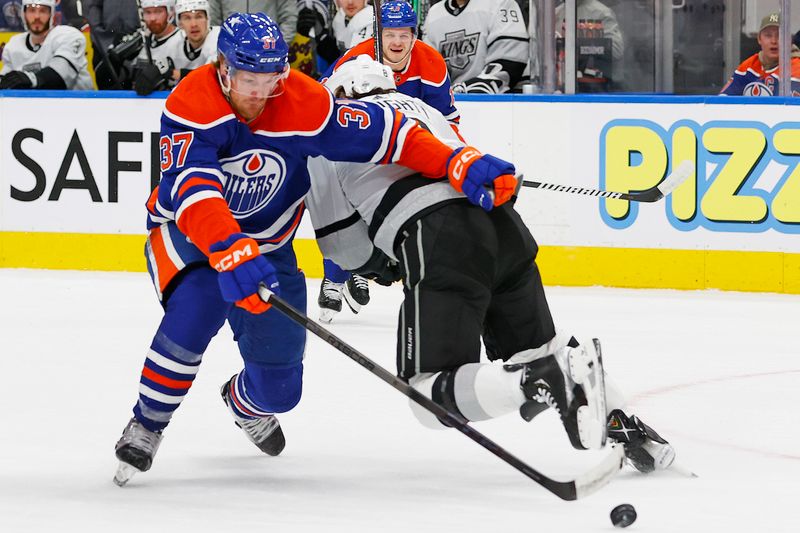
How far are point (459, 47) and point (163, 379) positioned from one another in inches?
150

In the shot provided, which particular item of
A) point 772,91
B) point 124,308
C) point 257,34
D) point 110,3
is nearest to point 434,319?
point 257,34

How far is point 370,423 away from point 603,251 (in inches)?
104

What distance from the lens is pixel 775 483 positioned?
306 centimetres

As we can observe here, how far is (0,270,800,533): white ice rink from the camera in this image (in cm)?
283

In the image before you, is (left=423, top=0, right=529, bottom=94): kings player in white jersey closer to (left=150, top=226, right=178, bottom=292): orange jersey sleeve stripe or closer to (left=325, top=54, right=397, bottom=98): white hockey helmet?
(left=325, top=54, right=397, bottom=98): white hockey helmet

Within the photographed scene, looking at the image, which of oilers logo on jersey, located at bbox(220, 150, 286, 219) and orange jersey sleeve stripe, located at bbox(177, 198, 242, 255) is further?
oilers logo on jersey, located at bbox(220, 150, 286, 219)

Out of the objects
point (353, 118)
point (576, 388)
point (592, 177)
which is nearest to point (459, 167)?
point (353, 118)

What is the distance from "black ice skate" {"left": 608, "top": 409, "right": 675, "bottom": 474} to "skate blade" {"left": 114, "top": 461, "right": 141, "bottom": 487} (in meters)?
1.03

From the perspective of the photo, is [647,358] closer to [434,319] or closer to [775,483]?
[775,483]

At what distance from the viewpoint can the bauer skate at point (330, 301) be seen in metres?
5.42

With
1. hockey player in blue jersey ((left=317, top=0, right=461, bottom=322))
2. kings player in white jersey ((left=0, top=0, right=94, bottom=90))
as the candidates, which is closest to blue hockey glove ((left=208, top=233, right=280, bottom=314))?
hockey player in blue jersey ((left=317, top=0, right=461, bottom=322))

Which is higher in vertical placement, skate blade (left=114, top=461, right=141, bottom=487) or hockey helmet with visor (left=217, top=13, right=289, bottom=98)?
hockey helmet with visor (left=217, top=13, right=289, bottom=98)

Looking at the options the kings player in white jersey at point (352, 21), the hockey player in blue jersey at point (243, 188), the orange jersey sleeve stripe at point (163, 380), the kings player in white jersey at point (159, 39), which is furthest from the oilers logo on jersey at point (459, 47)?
the orange jersey sleeve stripe at point (163, 380)

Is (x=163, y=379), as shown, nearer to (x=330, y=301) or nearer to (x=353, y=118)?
(x=353, y=118)
